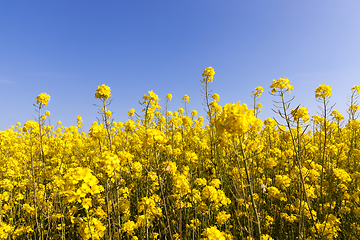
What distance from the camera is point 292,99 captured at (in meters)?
2.83

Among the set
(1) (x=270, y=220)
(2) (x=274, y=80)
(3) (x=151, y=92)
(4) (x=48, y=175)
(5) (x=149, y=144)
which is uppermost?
(3) (x=151, y=92)

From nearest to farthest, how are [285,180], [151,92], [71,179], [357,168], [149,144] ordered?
1. [71,179]
2. [149,144]
3. [285,180]
4. [151,92]
5. [357,168]

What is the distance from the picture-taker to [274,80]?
130 inches

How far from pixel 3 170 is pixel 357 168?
9215 mm

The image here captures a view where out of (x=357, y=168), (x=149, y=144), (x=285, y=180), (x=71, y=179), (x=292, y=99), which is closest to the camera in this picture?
(x=71, y=179)

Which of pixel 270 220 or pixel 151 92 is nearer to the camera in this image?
pixel 270 220

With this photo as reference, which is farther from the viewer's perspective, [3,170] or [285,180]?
[3,170]

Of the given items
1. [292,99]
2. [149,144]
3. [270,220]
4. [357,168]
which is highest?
[292,99]

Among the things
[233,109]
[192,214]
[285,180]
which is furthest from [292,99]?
[192,214]

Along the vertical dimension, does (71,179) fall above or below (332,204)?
above

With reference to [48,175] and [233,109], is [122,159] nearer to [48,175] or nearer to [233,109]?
[233,109]

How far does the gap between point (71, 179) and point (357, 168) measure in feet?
21.2

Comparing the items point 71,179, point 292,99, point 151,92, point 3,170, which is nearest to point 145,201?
point 71,179

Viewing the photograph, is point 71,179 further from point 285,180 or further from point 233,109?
point 285,180
